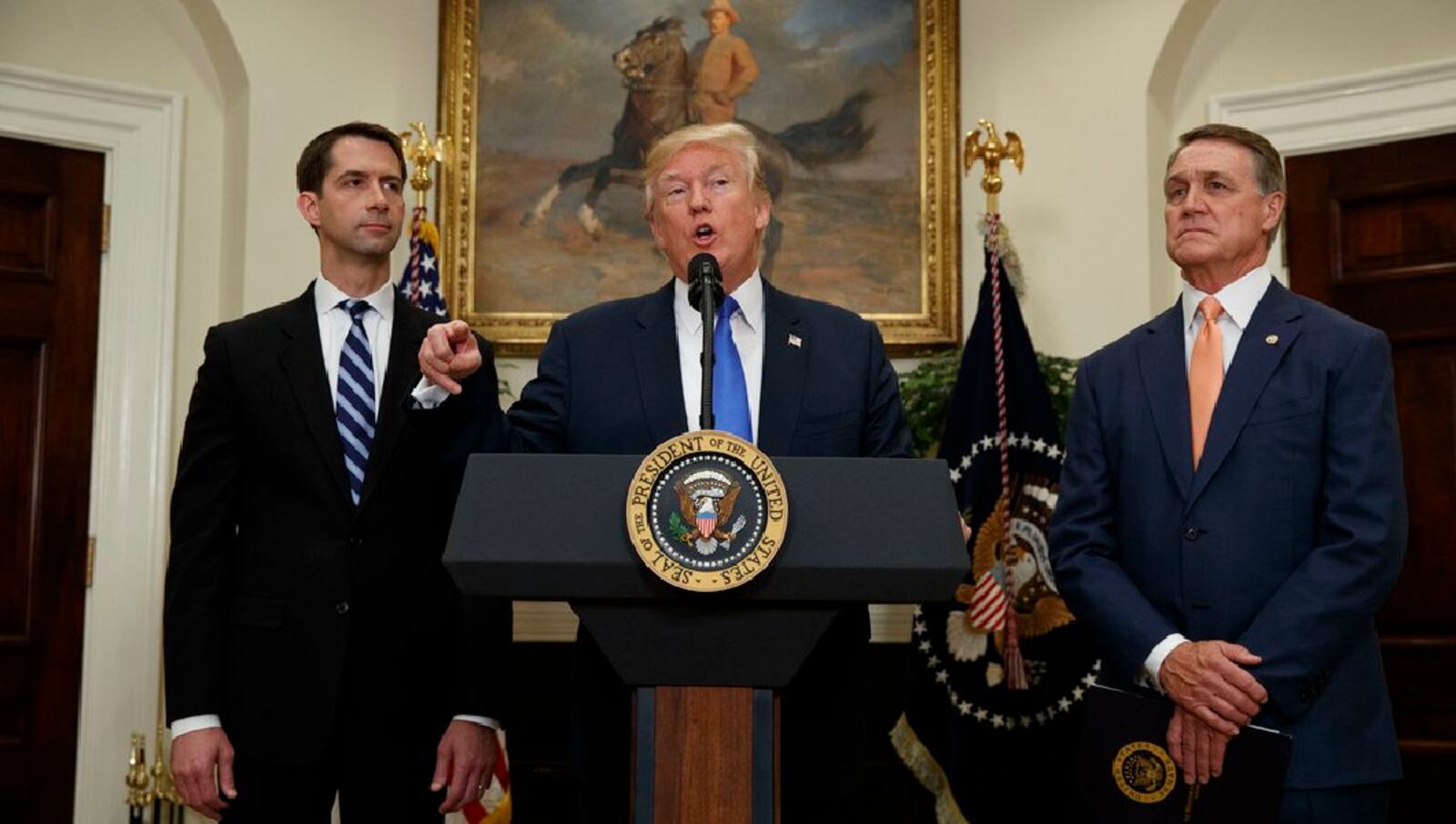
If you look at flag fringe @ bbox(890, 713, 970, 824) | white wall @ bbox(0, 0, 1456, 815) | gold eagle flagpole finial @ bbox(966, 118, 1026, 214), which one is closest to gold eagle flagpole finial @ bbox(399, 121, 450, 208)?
white wall @ bbox(0, 0, 1456, 815)

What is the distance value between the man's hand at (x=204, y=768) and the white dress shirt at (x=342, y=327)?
2.22 feet

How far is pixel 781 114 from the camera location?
5.50 meters

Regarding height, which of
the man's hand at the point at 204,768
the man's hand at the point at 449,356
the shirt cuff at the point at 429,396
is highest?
the man's hand at the point at 449,356

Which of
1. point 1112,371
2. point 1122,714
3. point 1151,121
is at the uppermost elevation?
point 1151,121

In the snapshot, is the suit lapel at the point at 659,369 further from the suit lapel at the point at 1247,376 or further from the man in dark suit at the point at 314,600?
the suit lapel at the point at 1247,376

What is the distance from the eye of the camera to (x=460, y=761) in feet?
8.60

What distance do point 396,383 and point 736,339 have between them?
72cm

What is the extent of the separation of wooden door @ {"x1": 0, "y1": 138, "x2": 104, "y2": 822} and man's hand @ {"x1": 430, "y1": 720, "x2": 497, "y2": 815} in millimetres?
2768

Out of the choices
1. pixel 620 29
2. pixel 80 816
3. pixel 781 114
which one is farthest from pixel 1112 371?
pixel 80 816

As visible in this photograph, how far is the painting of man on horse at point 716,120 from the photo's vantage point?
5.40 meters

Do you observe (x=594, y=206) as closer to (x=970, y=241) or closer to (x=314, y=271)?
(x=314, y=271)

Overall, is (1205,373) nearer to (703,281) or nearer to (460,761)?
(703,281)

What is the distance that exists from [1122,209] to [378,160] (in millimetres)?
3131

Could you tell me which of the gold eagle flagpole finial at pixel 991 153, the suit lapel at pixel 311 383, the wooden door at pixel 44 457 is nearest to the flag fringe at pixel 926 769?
the gold eagle flagpole finial at pixel 991 153
